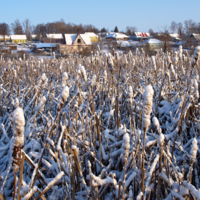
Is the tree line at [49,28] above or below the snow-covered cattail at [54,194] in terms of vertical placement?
above

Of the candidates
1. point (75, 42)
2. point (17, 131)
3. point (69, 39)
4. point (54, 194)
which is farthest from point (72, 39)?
point (17, 131)

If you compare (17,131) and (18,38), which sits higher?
(18,38)

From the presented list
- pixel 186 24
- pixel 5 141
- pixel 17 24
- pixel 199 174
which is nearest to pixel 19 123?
pixel 199 174

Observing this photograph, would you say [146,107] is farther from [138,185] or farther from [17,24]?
[17,24]

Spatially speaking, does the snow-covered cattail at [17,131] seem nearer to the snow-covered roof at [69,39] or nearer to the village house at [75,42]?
the village house at [75,42]

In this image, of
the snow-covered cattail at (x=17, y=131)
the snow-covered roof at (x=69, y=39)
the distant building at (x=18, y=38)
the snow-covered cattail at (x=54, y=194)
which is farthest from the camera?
the distant building at (x=18, y=38)

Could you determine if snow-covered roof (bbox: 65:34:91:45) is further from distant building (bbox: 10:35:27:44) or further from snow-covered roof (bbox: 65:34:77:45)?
distant building (bbox: 10:35:27:44)

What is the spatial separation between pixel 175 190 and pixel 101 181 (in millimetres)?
382

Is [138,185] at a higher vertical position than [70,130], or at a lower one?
lower

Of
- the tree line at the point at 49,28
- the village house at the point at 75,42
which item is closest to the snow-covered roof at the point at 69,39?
the village house at the point at 75,42

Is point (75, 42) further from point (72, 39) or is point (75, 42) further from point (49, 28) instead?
point (49, 28)

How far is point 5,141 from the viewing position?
1678 mm

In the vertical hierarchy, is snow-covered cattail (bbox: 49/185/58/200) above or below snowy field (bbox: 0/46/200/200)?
below

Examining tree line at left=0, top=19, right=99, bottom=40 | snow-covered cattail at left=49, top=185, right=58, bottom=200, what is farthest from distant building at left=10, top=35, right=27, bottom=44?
snow-covered cattail at left=49, top=185, right=58, bottom=200
